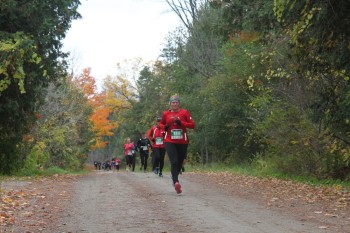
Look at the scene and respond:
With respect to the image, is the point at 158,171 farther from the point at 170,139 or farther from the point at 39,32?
the point at 170,139

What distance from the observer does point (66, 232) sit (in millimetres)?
7992

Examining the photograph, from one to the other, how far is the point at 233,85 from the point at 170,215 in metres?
22.2

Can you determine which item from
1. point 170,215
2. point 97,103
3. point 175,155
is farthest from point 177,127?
point 97,103

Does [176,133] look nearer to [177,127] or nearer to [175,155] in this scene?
[177,127]

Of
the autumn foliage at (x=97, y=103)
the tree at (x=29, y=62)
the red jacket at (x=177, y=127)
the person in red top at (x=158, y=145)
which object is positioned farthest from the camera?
the autumn foliage at (x=97, y=103)

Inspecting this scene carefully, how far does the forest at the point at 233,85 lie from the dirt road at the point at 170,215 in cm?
274

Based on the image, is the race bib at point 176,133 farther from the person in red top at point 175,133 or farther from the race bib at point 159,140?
the race bib at point 159,140

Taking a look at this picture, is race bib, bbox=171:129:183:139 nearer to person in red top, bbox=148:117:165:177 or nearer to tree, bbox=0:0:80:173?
person in red top, bbox=148:117:165:177

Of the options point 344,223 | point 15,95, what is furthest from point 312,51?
point 15,95

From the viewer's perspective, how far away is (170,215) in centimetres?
943

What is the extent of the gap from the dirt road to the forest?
274 cm

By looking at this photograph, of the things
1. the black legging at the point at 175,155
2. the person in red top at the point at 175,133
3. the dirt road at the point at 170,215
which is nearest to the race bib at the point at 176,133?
the person in red top at the point at 175,133

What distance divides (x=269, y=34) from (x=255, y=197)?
678cm

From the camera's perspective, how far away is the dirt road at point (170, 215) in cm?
823
